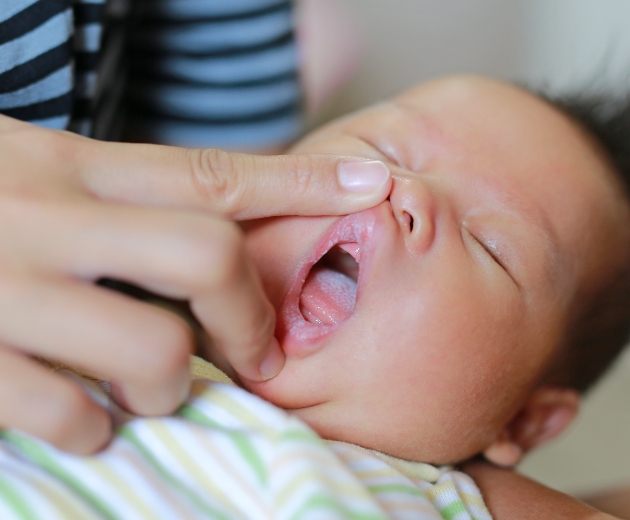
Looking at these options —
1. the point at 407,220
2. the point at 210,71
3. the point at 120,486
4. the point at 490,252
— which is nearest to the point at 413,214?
the point at 407,220

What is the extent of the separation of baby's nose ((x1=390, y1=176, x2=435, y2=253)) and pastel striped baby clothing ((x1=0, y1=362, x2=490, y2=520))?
0.65 ft

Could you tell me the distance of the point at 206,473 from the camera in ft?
2.11

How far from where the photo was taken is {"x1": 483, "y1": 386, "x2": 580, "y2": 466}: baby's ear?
0.98m

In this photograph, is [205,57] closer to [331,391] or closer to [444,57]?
[331,391]

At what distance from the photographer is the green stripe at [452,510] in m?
0.75

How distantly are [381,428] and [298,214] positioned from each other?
0.21 metres

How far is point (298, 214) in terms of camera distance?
74 centimetres

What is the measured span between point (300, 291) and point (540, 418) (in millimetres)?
414

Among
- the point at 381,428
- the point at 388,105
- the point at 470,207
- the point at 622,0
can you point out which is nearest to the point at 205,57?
the point at 388,105

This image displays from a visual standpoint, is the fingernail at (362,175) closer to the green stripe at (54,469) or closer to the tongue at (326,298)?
the tongue at (326,298)

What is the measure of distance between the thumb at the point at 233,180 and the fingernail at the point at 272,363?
0.38 ft

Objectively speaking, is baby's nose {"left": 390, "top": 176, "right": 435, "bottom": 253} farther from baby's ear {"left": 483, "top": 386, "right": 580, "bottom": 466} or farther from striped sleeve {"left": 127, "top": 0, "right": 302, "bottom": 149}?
striped sleeve {"left": 127, "top": 0, "right": 302, "bottom": 149}

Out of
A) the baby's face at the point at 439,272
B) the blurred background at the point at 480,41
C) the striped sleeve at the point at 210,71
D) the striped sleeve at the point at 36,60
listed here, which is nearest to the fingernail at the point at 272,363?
the baby's face at the point at 439,272

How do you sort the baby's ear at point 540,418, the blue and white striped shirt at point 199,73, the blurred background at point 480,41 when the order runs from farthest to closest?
the blurred background at point 480,41
the blue and white striped shirt at point 199,73
the baby's ear at point 540,418
